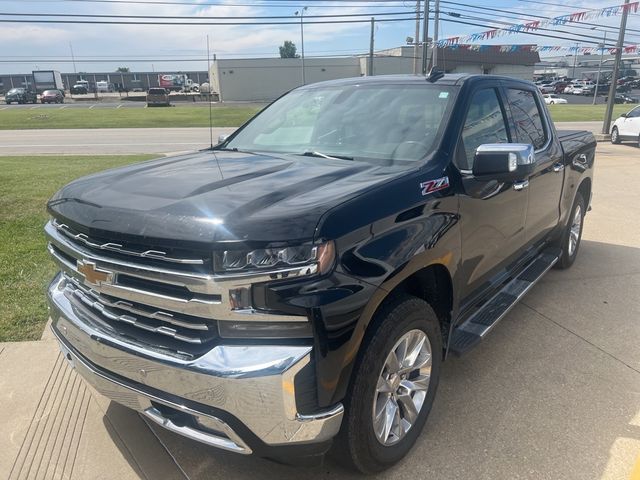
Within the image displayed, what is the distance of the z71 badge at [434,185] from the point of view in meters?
2.64

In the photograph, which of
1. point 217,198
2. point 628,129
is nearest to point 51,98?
point 628,129

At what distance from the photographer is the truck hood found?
2025mm

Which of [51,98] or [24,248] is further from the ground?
[24,248]

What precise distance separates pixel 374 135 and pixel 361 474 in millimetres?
1904

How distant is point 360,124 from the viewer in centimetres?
339

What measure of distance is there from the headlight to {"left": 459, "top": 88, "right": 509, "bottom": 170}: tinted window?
1383 millimetres

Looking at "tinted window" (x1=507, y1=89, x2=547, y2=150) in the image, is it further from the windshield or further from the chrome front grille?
the chrome front grille

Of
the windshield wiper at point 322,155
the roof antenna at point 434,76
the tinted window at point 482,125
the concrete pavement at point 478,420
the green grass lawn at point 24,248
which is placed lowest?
the concrete pavement at point 478,420

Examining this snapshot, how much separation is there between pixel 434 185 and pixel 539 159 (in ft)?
5.77

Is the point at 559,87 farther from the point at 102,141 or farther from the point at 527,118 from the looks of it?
the point at 527,118

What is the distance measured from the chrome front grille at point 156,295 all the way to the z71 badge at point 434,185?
1.03 m

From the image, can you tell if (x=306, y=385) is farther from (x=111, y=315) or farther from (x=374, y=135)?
(x=374, y=135)

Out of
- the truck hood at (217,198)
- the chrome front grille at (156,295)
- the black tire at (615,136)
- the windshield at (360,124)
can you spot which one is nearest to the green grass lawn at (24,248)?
the truck hood at (217,198)

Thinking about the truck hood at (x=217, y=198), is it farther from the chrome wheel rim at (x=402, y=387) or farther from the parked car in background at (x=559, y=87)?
the parked car in background at (x=559, y=87)
